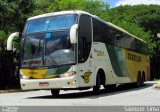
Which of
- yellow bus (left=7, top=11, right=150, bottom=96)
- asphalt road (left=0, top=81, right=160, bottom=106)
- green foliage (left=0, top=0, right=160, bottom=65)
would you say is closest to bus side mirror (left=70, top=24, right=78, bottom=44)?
yellow bus (left=7, top=11, right=150, bottom=96)

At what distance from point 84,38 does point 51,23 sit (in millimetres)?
1590

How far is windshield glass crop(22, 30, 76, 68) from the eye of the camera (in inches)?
725

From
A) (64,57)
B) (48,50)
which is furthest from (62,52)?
(48,50)

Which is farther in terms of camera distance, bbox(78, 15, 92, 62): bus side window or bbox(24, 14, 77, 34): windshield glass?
bbox(24, 14, 77, 34): windshield glass

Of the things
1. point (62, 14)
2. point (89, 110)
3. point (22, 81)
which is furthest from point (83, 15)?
point (89, 110)

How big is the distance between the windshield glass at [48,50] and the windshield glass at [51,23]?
0.95 feet

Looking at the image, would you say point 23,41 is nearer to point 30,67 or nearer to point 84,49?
point 30,67

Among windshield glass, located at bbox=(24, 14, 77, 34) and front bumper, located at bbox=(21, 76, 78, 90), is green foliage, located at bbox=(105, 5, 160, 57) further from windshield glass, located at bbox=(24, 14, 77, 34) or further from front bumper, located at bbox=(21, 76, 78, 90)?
front bumper, located at bbox=(21, 76, 78, 90)

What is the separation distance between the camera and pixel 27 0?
37.6 metres

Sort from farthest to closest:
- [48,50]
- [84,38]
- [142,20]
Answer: [142,20] < [84,38] < [48,50]

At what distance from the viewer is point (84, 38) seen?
63.2 feet

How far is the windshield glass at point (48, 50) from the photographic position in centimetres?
1842

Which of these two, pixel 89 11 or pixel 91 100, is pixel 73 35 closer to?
pixel 91 100

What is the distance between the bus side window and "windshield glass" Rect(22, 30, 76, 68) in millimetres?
552
